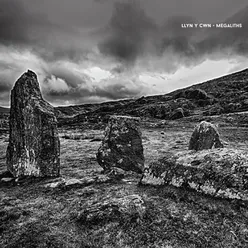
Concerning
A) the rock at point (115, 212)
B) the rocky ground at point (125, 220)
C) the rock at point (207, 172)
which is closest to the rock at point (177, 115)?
the rock at point (207, 172)

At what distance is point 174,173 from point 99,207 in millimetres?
2934

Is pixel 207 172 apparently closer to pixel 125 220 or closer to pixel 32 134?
pixel 125 220

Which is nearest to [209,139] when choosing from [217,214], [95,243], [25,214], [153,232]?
[217,214]

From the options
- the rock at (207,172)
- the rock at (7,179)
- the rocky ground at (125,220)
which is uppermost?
the rock at (207,172)

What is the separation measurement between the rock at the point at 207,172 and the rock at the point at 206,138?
5.65m

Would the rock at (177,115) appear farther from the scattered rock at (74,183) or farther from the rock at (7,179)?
the rock at (7,179)

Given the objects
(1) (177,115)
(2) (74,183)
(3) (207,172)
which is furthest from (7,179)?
(1) (177,115)

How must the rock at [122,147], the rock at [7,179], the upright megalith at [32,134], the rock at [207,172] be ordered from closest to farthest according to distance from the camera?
the rock at [207,172] < the rock at [7,179] < the upright megalith at [32,134] < the rock at [122,147]

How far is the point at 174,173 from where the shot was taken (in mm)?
6629

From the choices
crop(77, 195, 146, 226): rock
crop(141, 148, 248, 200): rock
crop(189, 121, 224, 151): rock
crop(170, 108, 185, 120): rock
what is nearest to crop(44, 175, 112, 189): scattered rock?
crop(141, 148, 248, 200): rock

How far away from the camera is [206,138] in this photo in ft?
40.5

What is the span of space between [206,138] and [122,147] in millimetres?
5865

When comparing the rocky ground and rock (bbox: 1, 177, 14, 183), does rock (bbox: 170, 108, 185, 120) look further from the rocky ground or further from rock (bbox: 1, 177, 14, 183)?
the rocky ground

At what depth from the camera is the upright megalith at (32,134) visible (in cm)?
919
